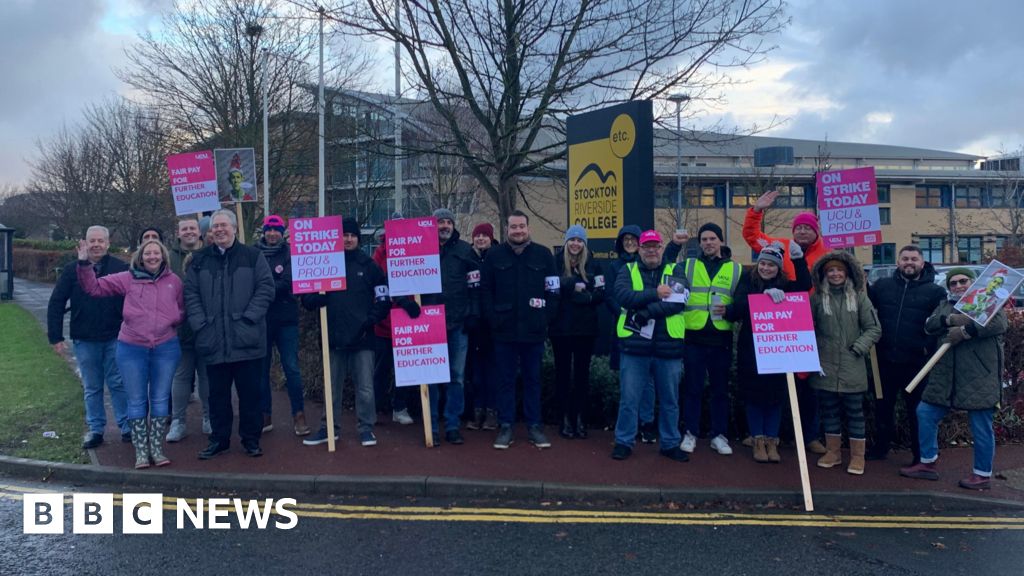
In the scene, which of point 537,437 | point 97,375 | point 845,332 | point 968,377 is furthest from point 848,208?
point 97,375

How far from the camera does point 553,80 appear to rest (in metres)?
10.5

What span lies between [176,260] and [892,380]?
7062mm

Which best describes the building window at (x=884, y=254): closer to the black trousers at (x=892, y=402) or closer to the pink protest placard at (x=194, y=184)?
the black trousers at (x=892, y=402)

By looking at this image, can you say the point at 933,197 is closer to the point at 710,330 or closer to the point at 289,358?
the point at 710,330

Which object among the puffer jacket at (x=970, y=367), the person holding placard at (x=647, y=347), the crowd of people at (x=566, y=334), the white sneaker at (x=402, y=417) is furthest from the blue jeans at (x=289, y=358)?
the puffer jacket at (x=970, y=367)

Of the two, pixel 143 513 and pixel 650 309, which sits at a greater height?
pixel 650 309

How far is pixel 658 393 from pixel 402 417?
286 cm

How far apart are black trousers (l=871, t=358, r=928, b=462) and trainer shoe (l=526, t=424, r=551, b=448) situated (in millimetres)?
3057

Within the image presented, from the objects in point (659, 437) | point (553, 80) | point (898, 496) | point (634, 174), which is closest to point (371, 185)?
point (553, 80)

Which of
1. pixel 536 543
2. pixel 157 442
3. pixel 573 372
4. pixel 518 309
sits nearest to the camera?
pixel 536 543

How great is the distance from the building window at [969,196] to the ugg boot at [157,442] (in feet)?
189

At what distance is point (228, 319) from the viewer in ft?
22.1

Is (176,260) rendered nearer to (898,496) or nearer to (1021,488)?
(898,496)

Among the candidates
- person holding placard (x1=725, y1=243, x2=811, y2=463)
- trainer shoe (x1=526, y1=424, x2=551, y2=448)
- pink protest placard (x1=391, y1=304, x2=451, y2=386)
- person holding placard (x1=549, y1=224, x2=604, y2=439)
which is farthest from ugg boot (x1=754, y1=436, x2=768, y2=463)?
pink protest placard (x1=391, y1=304, x2=451, y2=386)
